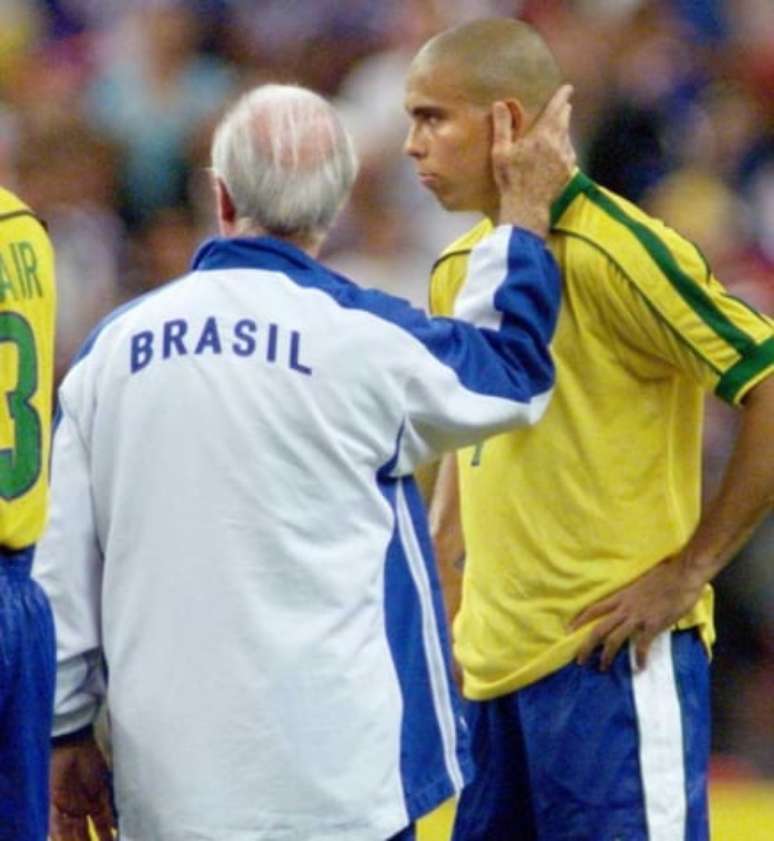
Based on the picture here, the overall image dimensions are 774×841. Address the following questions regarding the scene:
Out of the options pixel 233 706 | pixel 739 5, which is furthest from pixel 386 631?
pixel 739 5

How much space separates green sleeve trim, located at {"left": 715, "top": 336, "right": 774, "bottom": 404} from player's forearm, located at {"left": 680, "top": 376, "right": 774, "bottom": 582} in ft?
0.11

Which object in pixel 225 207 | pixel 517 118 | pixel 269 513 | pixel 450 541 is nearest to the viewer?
pixel 269 513

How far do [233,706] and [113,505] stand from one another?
377 millimetres

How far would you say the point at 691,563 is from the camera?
5.17 metres

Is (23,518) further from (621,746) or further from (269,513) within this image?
(621,746)

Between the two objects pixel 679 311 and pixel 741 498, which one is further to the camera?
pixel 741 498

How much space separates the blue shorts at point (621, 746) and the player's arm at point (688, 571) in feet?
0.20

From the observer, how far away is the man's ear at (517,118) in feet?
16.9

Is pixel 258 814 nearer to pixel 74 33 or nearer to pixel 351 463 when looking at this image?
pixel 351 463

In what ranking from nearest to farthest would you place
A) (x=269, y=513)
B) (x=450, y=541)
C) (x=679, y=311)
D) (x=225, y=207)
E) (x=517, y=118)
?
1. (x=269, y=513)
2. (x=225, y=207)
3. (x=679, y=311)
4. (x=517, y=118)
5. (x=450, y=541)

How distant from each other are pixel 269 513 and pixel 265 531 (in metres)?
0.03

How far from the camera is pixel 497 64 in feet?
17.0

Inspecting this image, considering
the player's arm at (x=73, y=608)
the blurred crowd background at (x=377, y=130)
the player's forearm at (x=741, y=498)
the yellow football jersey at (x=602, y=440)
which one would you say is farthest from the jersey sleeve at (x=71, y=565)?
the blurred crowd background at (x=377, y=130)

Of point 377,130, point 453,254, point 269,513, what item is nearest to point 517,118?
point 453,254
